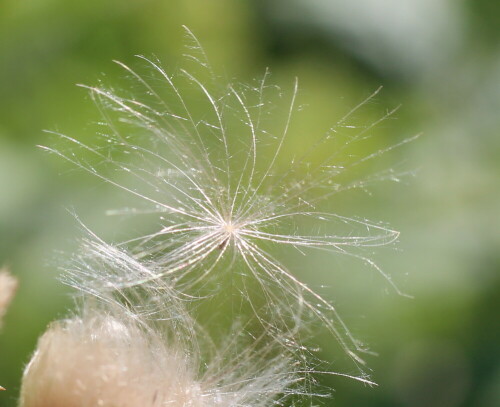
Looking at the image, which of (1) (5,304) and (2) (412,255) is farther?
(2) (412,255)

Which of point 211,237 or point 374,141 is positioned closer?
point 211,237

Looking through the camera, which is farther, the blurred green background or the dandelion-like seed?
the blurred green background

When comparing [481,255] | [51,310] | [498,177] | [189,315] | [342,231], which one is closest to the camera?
[189,315]

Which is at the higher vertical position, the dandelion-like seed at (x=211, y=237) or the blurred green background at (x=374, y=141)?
the blurred green background at (x=374, y=141)

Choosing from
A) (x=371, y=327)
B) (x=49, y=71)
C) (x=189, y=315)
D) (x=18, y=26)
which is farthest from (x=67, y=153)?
(x=189, y=315)

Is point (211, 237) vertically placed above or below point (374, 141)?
below

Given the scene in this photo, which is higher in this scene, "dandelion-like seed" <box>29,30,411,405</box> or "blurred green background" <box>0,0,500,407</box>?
"blurred green background" <box>0,0,500,407</box>

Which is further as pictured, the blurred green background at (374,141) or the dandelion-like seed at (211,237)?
the blurred green background at (374,141)

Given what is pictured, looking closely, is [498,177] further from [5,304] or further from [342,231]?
[5,304]
